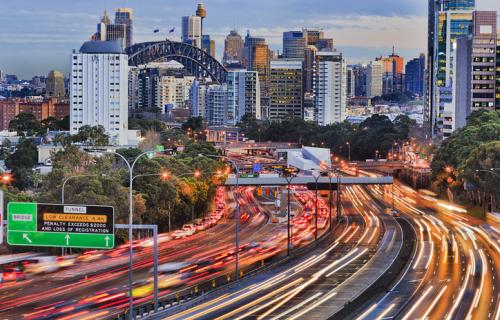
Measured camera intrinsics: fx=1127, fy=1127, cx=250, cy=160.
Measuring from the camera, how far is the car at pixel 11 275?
70.7 m

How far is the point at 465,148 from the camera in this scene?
468ft

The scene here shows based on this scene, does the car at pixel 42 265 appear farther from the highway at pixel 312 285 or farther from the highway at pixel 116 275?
the highway at pixel 312 285

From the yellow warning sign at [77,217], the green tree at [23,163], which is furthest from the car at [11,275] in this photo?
the green tree at [23,163]

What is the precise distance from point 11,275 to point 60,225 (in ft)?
59.5

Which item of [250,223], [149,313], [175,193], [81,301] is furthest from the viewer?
[250,223]

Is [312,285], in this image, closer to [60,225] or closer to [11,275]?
[11,275]

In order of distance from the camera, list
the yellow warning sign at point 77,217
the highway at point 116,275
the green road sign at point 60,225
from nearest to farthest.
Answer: the green road sign at point 60,225
the yellow warning sign at point 77,217
the highway at point 116,275

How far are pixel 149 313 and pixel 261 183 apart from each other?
86884mm

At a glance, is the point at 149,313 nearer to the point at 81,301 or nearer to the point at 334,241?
the point at 81,301

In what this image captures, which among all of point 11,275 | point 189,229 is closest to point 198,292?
point 11,275

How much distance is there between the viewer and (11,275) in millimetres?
71688

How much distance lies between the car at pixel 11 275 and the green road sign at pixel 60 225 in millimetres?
15946

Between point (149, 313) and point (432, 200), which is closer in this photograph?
point (149, 313)

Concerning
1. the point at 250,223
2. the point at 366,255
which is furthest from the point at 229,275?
the point at 250,223
